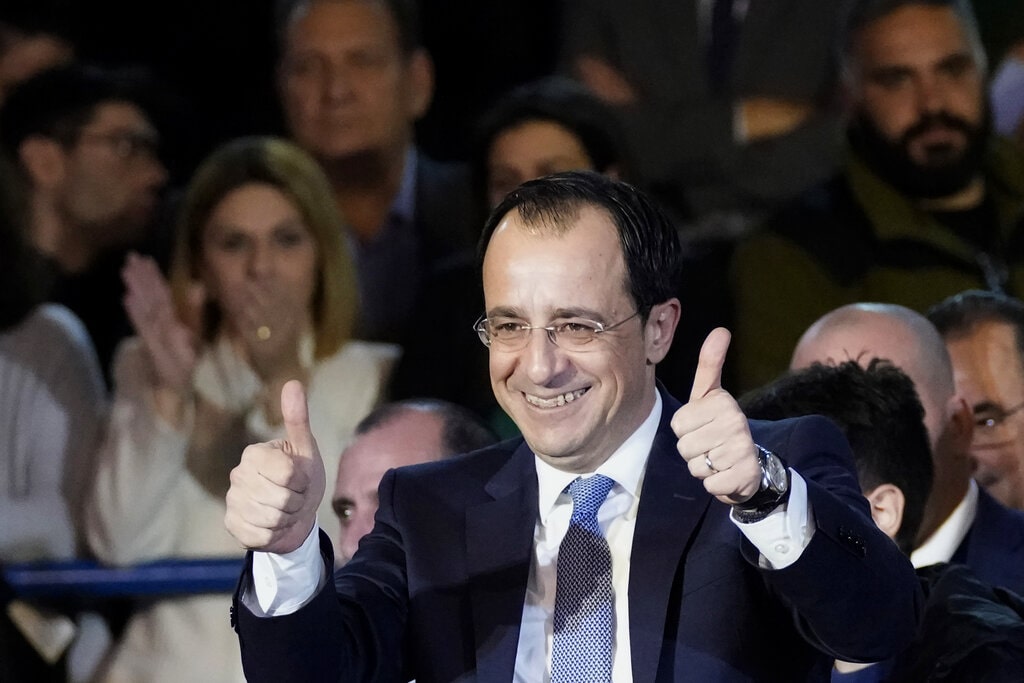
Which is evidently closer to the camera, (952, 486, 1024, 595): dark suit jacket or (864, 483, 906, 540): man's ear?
(864, 483, 906, 540): man's ear

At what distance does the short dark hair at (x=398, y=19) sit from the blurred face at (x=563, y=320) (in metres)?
2.64

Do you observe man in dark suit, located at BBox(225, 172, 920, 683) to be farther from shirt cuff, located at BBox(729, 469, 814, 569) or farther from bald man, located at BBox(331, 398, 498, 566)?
bald man, located at BBox(331, 398, 498, 566)

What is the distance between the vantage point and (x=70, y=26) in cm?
430

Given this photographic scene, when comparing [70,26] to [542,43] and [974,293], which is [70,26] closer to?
[542,43]

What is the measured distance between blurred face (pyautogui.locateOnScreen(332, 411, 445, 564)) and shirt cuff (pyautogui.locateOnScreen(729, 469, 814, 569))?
3.37ft

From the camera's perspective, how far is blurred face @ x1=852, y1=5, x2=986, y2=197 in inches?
154

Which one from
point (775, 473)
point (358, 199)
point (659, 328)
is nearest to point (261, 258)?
point (358, 199)

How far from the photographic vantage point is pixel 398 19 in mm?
4203

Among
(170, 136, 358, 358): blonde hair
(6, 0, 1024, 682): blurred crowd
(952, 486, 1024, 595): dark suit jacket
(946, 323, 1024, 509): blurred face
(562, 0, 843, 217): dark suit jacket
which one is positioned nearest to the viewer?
(952, 486, 1024, 595): dark suit jacket

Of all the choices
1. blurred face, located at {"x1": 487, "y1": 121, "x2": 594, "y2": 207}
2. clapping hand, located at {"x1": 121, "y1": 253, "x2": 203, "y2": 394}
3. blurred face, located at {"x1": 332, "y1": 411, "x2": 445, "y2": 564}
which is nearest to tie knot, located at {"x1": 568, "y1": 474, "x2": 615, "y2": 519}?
A: blurred face, located at {"x1": 332, "y1": 411, "x2": 445, "y2": 564}

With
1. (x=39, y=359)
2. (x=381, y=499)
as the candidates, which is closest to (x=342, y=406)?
(x=39, y=359)

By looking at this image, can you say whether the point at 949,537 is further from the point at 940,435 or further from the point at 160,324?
the point at 160,324

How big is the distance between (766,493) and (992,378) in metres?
1.65

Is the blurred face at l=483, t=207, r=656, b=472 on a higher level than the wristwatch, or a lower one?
higher
